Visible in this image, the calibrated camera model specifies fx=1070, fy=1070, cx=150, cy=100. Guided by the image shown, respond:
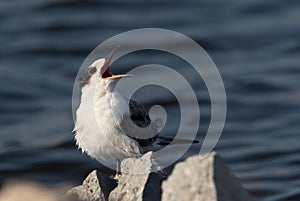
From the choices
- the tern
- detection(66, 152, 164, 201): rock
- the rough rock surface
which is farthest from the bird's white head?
the rough rock surface

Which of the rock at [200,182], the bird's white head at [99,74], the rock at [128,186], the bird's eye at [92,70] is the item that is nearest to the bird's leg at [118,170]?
the rock at [128,186]

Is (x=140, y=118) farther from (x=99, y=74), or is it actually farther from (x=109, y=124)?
(x=99, y=74)

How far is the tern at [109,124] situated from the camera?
30.7ft

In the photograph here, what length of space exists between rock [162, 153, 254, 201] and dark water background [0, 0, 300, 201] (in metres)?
6.71

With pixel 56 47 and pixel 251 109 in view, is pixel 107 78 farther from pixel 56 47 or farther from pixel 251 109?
pixel 56 47

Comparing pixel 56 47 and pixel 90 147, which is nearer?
pixel 90 147

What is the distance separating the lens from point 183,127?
16.4m

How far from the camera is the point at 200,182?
6895mm

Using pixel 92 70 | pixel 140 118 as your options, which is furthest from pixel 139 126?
pixel 92 70

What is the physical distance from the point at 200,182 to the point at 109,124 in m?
2.58

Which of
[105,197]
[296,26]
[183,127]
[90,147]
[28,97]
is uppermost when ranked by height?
[296,26]

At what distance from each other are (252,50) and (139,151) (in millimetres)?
11559

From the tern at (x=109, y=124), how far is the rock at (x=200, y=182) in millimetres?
2236

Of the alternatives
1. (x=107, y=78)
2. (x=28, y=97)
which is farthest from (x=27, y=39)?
(x=107, y=78)
